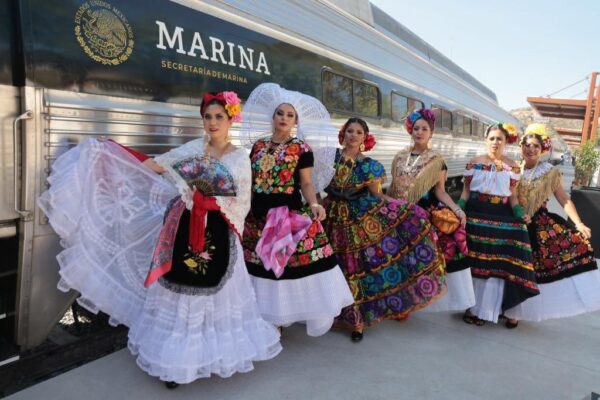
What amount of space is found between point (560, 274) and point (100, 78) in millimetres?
3522

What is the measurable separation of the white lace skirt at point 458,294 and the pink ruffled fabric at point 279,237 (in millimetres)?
1273

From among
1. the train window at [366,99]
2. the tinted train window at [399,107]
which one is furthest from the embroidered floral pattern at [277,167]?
the tinted train window at [399,107]

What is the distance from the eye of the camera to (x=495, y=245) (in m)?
3.34

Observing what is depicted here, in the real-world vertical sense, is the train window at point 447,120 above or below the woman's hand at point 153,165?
above

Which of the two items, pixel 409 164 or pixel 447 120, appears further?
pixel 447 120

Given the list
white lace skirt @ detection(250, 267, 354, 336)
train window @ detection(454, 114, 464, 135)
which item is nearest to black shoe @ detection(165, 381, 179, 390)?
white lace skirt @ detection(250, 267, 354, 336)

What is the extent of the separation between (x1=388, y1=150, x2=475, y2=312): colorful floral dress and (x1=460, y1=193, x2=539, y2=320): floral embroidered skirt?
104mm

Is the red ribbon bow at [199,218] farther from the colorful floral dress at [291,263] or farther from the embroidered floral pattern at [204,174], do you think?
the colorful floral dress at [291,263]

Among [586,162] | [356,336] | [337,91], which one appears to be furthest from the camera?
[586,162]

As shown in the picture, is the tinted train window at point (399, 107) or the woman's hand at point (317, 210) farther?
the tinted train window at point (399, 107)

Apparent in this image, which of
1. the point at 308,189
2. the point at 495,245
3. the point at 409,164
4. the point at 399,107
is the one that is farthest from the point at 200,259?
the point at 399,107

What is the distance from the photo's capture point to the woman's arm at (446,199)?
10.7 ft

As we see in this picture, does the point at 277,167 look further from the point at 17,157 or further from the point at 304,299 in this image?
the point at 17,157

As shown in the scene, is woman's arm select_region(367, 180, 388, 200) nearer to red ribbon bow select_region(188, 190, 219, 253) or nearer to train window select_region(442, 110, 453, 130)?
red ribbon bow select_region(188, 190, 219, 253)
